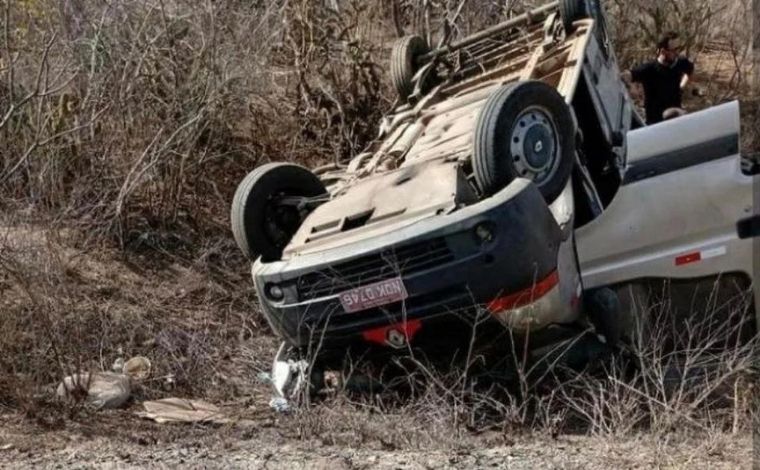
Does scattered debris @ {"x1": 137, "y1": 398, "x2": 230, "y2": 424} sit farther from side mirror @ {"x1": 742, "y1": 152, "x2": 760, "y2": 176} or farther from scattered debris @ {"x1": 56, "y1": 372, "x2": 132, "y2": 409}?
side mirror @ {"x1": 742, "y1": 152, "x2": 760, "y2": 176}

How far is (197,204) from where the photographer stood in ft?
25.3

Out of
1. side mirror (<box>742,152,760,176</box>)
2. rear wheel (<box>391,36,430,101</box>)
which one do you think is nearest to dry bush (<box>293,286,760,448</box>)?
side mirror (<box>742,152,760,176</box>)

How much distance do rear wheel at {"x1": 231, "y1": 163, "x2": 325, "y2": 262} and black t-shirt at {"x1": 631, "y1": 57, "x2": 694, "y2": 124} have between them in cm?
378

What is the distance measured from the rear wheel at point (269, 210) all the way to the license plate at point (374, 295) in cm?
83

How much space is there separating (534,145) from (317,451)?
1.78 m

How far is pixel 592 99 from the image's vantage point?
5781mm

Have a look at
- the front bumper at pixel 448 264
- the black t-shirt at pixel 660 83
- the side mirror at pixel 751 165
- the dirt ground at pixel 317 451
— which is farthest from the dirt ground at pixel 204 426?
the black t-shirt at pixel 660 83

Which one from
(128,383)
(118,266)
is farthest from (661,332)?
(118,266)

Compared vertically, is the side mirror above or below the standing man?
above

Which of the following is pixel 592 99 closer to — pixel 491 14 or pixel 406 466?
pixel 406 466

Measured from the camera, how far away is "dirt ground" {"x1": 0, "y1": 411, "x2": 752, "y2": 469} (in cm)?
376

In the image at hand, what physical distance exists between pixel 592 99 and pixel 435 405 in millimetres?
2156

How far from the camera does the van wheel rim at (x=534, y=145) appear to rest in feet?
15.7

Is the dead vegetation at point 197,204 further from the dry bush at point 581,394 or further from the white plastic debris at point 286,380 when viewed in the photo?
the white plastic debris at point 286,380
